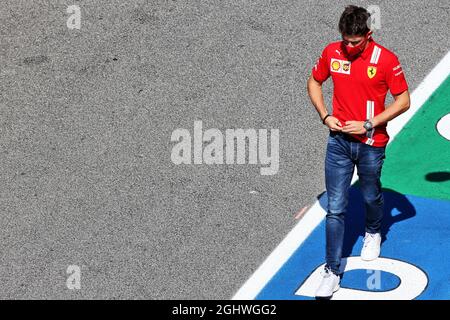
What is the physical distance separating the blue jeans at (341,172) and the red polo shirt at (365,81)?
0.10 m

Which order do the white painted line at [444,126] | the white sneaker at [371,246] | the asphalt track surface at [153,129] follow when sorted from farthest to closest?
the white painted line at [444,126] → the asphalt track surface at [153,129] → the white sneaker at [371,246]

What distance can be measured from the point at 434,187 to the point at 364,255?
138 centimetres

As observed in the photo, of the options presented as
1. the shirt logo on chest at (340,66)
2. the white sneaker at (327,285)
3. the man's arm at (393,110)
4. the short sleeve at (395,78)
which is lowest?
the white sneaker at (327,285)

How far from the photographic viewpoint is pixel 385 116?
358 inches

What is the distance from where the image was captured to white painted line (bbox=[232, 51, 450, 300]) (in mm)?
9945

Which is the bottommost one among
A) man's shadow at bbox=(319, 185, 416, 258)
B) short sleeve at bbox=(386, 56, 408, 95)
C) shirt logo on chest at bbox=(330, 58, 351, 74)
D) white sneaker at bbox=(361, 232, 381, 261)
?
white sneaker at bbox=(361, 232, 381, 261)

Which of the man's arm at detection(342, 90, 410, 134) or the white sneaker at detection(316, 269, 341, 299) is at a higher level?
the man's arm at detection(342, 90, 410, 134)

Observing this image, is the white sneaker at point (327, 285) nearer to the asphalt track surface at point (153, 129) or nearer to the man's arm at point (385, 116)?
the asphalt track surface at point (153, 129)

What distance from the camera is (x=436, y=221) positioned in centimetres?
1055

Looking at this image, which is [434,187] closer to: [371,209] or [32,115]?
[371,209]

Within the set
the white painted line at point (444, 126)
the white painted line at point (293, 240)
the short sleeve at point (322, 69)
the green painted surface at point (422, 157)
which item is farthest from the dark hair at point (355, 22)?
the white painted line at point (444, 126)

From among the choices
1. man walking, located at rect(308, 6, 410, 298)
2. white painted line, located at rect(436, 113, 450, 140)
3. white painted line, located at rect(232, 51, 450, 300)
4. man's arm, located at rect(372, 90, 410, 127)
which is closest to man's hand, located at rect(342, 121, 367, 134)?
man walking, located at rect(308, 6, 410, 298)

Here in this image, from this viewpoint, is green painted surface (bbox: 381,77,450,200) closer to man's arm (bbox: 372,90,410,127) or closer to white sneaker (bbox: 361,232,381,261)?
white sneaker (bbox: 361,232,381,261)

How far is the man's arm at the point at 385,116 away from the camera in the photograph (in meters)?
9.09
